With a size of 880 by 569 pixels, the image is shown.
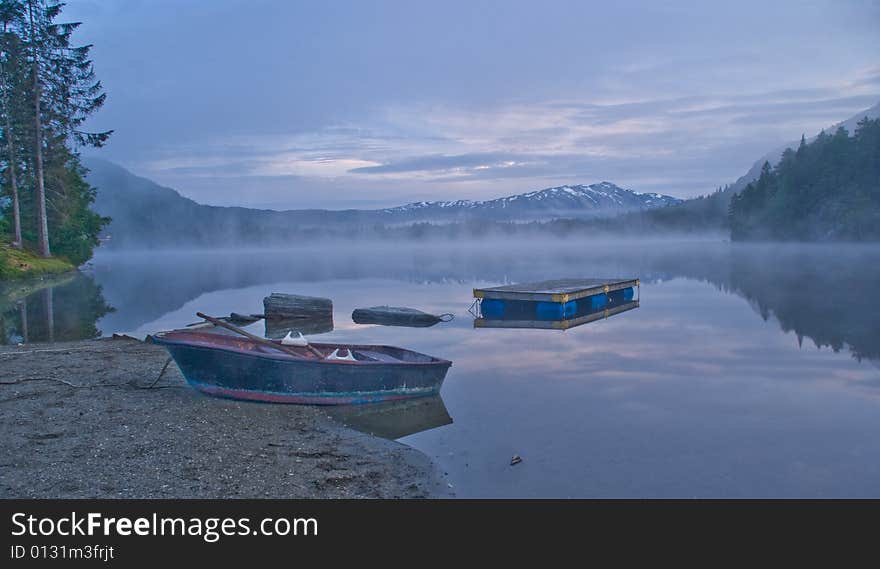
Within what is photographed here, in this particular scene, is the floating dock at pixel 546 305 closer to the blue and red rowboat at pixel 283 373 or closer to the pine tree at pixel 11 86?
the blue and red rowboat at pixel 283 373

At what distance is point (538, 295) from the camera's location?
103ft

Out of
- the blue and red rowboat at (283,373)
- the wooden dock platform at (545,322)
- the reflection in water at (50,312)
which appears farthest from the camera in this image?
the wooden dock platform at (545,322)

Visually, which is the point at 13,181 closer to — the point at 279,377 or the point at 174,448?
the point at 279,377

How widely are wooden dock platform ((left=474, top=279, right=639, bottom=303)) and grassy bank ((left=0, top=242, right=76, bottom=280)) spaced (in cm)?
Result: 3838

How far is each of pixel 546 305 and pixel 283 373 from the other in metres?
18.9

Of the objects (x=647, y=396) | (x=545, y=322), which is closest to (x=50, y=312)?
(x=545, y=322)

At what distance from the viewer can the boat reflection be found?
46.0 feet

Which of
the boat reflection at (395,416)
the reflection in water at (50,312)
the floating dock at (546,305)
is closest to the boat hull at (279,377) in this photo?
the boat reflection at (395,416)

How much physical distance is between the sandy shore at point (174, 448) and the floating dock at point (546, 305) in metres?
17.4

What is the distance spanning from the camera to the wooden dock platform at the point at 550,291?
3125 cm

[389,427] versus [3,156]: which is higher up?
[3,156]
